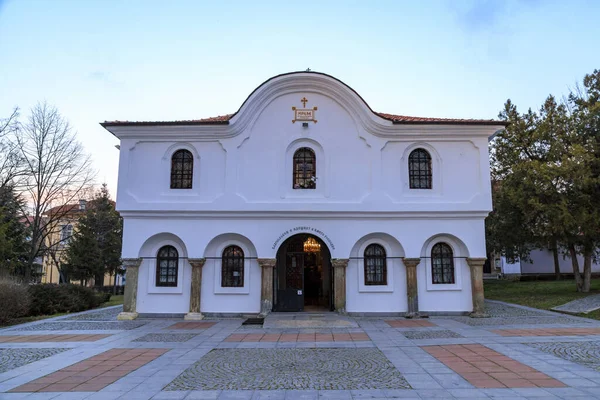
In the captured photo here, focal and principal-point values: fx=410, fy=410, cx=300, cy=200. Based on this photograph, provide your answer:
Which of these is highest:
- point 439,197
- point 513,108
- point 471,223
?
point 513,108

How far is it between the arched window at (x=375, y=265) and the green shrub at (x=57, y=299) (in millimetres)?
12542

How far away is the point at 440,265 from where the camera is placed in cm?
1519

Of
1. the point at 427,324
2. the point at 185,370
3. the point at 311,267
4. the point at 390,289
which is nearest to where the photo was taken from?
the point at 185,370

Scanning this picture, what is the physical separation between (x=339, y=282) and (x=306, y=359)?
6.46 metres

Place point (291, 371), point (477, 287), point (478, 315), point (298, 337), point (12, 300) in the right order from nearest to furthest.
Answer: point (291, 371)
point (298, 337)
point (12, 300)
point (478, 315)
point (477, 287)

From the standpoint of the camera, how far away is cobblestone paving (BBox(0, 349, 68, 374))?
322 inches

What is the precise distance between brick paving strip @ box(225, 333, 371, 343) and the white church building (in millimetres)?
3224

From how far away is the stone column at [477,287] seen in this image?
14.5 metres

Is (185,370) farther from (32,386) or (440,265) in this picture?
(440,265)

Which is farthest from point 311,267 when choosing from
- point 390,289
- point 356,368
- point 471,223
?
point 356,368

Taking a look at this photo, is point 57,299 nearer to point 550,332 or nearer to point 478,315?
point 478,315

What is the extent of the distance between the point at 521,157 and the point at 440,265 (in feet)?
34.5

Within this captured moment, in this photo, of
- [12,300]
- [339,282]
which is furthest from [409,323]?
[12,300]

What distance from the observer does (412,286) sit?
1470cm
